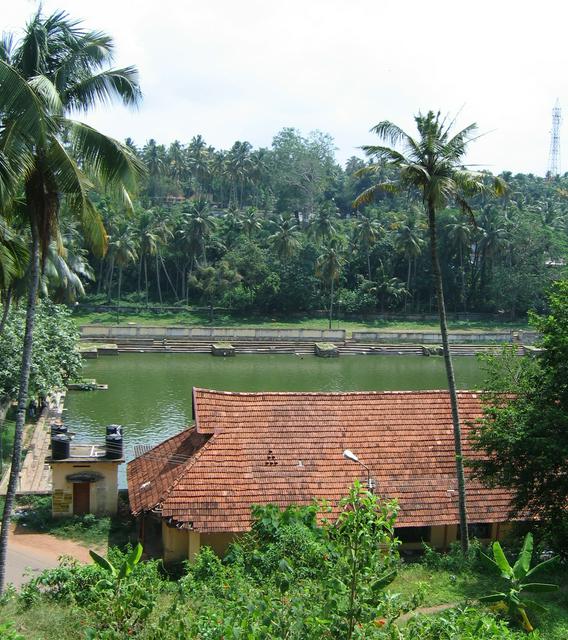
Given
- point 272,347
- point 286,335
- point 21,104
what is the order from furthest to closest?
point 286,335 < point 272,347 < point 21,104

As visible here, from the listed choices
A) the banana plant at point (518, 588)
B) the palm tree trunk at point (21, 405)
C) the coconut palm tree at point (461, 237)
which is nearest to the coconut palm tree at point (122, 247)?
the coconut palm tree at point (461, 237)

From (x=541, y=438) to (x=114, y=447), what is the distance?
10781 mm

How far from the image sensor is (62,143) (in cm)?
1134

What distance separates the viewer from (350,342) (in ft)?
182

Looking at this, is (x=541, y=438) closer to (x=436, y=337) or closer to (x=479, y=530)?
(x=479, y=530)

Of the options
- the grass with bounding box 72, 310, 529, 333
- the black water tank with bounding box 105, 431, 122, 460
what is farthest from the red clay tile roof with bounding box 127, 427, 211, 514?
the grass with bounding box 72, 310, 529, 333

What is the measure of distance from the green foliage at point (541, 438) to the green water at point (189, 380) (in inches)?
595

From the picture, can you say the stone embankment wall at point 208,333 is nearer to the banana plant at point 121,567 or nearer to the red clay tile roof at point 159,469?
the red clay tile roof at point 159,469

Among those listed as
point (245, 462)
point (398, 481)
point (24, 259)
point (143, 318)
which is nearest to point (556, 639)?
point (398, 481)

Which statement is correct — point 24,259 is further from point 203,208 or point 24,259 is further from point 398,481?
point 203,208

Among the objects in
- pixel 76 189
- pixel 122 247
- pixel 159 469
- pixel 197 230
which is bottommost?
pixel 159 469

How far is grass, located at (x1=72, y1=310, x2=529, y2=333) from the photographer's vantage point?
60.8 m

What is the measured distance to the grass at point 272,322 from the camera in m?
60.8

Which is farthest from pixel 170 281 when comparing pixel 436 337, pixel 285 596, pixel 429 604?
pixel 285 596
